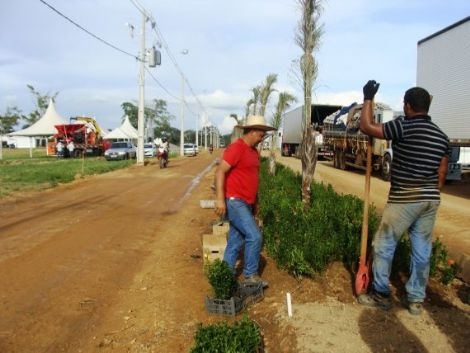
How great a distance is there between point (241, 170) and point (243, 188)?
0.65ft

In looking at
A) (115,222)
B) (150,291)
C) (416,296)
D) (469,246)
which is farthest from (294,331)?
(115,222)

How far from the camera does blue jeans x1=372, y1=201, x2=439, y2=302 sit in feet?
15.9

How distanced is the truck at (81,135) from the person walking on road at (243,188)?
1539 inches

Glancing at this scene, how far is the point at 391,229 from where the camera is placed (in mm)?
4918

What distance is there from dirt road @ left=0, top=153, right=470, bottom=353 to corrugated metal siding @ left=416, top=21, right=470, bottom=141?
25.5 ft

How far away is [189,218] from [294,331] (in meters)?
7.11

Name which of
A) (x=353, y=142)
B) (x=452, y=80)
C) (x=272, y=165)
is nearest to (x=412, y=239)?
(x=272, y=165)

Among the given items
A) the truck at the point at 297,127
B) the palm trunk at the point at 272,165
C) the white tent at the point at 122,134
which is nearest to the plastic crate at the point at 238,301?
the palm trunk at the point at 272,165

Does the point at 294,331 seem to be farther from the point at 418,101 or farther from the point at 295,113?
the point at 295,113

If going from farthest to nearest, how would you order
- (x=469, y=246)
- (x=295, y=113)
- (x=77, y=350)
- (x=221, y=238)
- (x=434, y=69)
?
(x=295, y=113) < (x=434, y=69) < (x=469, y=246) < (x=221, y=238) < (x=77, y=350)

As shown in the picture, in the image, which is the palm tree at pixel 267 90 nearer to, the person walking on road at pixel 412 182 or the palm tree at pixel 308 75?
the palm tree at pixel 308 75

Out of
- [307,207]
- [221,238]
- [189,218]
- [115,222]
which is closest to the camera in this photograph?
[221,238]

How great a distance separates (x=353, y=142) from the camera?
930 inches

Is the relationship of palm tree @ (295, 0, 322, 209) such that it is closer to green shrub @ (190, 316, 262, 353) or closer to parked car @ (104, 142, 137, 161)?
green shrub @ (190, 316, 262, 353)
